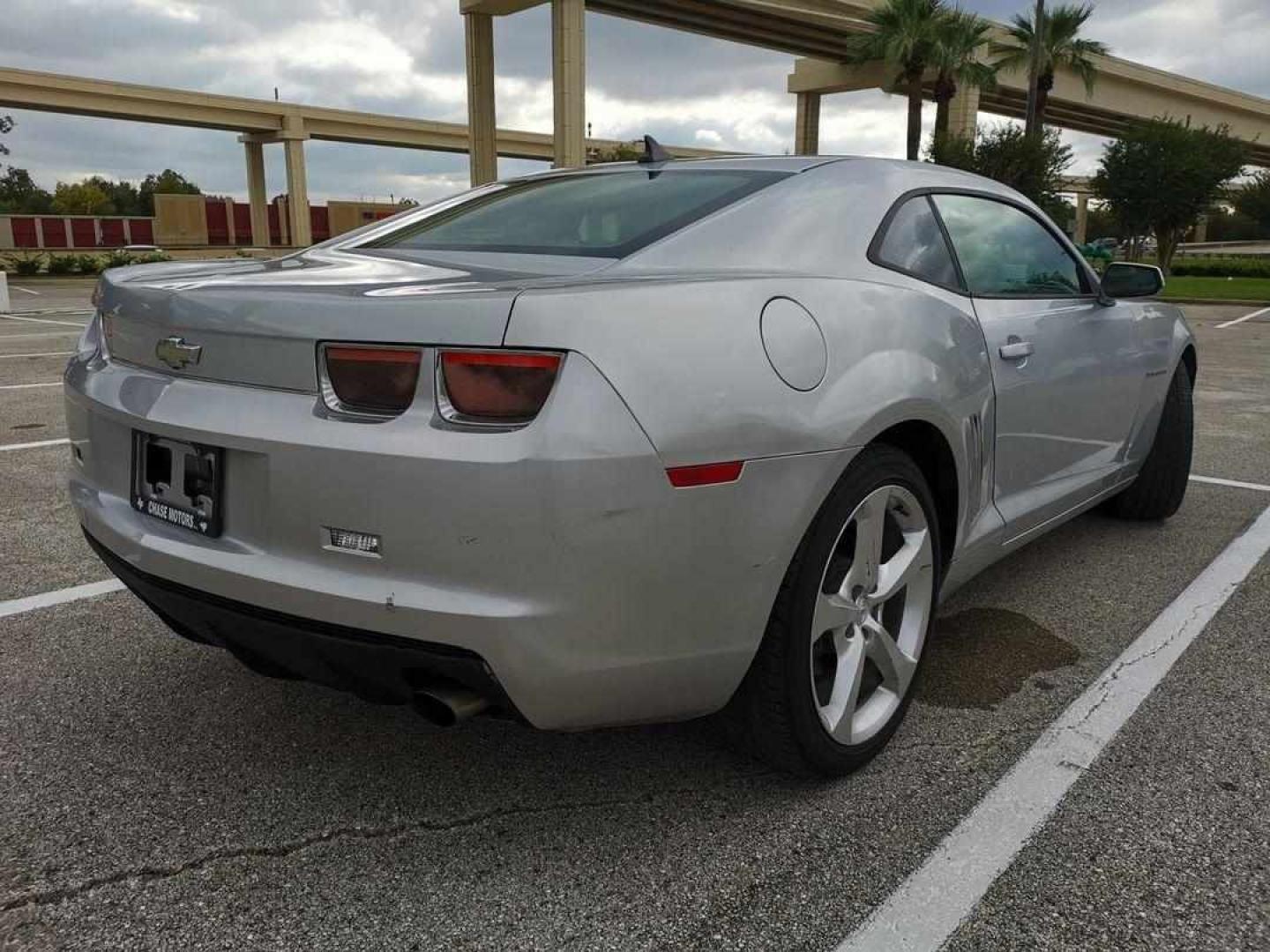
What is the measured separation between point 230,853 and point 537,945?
694mm

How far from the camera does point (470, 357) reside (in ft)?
5.93

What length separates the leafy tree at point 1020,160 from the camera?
109 ft

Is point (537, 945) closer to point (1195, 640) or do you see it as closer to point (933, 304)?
point (933, 304)

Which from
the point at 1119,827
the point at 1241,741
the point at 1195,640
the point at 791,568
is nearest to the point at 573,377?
the point at 791,568

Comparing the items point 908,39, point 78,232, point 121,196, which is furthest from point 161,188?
point 908,39

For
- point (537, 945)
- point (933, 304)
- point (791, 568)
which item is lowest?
point (537, 945)

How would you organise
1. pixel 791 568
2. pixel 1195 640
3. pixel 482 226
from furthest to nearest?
pixel 1195 640
pixel 482 226
pixel 791 568

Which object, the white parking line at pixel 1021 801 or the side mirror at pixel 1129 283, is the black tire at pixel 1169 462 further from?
the white parking line at pixel 1021 801

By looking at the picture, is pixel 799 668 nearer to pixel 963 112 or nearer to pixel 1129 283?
pixel 1129 283

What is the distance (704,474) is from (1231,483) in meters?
4.65

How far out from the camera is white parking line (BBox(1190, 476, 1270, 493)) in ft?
17.6

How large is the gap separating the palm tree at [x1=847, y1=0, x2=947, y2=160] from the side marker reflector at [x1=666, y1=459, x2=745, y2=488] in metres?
36.8

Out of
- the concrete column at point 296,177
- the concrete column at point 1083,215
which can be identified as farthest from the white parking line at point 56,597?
the concrete column at point 1083,215

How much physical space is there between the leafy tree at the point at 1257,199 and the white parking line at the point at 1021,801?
83.0 m
